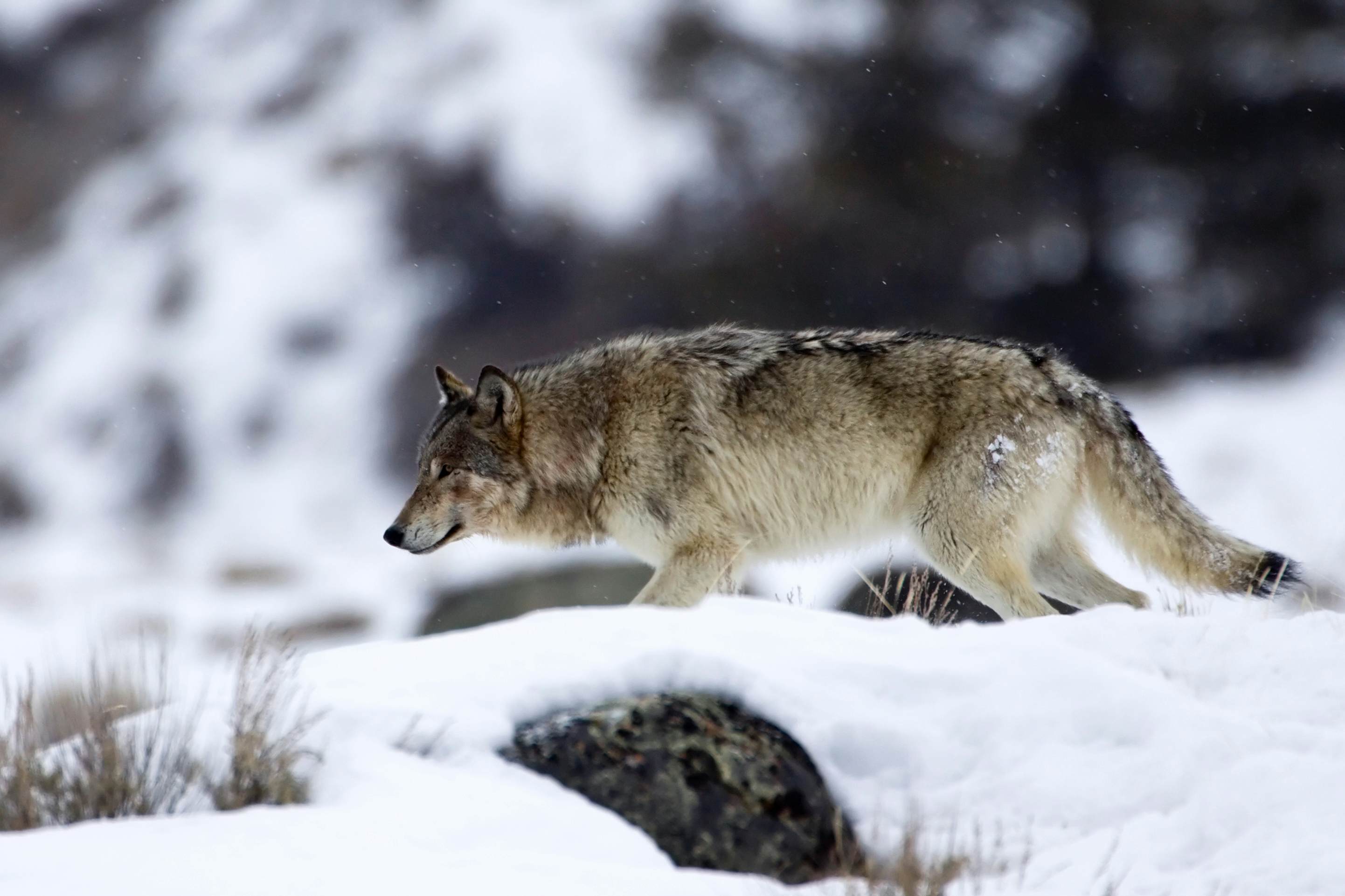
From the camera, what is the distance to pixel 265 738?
130 inches

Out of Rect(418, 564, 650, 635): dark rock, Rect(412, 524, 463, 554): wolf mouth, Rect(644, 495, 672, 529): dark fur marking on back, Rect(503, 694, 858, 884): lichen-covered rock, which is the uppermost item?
Rect(644, 495, 672, 529): dark fur marking on back

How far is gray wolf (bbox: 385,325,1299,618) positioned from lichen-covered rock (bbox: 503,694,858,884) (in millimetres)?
2120

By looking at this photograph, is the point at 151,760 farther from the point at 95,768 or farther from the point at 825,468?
the point at 825,468

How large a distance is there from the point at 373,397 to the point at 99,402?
8383mm

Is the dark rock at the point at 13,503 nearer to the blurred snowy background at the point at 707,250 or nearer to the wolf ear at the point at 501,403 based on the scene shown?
Result: the blurred snowy background at the point at 707,250

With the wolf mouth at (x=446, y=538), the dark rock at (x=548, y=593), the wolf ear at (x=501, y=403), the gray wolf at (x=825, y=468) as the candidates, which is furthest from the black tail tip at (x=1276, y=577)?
the dark rock at (x=548, y=593)

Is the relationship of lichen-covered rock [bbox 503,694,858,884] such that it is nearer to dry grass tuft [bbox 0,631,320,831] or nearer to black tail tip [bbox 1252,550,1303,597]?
dry grass tuft [bbox 0,631,320,831]

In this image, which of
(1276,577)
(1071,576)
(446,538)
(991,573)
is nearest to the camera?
(1276,577)

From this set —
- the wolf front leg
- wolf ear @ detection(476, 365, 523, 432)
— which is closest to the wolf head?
wolf ear @ detection(476, 365, 523, 432)

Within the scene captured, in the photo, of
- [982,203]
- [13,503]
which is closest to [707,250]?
[982,203]

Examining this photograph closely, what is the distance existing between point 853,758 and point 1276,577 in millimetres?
2666

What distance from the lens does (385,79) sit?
129ft

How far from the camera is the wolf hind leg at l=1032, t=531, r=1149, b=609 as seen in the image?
237 inches

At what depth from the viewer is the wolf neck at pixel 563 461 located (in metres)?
6.23
